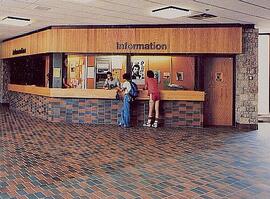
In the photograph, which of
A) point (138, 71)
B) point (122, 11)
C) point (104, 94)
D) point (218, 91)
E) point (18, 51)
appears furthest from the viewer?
point (18, 51)

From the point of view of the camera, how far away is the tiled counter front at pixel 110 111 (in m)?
9.31

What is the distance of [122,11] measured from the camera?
7.88m

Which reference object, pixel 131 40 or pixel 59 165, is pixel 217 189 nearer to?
pixel 59 165

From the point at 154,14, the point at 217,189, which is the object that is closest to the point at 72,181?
the point at 217,189

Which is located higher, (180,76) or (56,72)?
(56,72)

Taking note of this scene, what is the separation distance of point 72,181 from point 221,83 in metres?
6.69

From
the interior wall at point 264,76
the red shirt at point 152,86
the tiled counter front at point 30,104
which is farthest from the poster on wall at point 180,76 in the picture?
the tiled counter front at point 30,104

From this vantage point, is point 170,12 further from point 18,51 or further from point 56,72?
point 18,51

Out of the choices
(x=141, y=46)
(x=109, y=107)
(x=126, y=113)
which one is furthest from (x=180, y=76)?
(x=109, y=107)

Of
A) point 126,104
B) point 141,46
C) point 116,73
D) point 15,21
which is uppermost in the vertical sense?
point 15,21

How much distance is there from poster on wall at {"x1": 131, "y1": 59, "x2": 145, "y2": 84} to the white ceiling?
1.28 meters

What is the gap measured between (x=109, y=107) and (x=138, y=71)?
147 cm

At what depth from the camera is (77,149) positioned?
6.15 m

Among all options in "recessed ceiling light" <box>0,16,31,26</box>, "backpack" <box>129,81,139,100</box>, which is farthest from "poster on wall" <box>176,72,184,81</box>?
"recessed ceiling light" <box>0,16,31,26</box>
